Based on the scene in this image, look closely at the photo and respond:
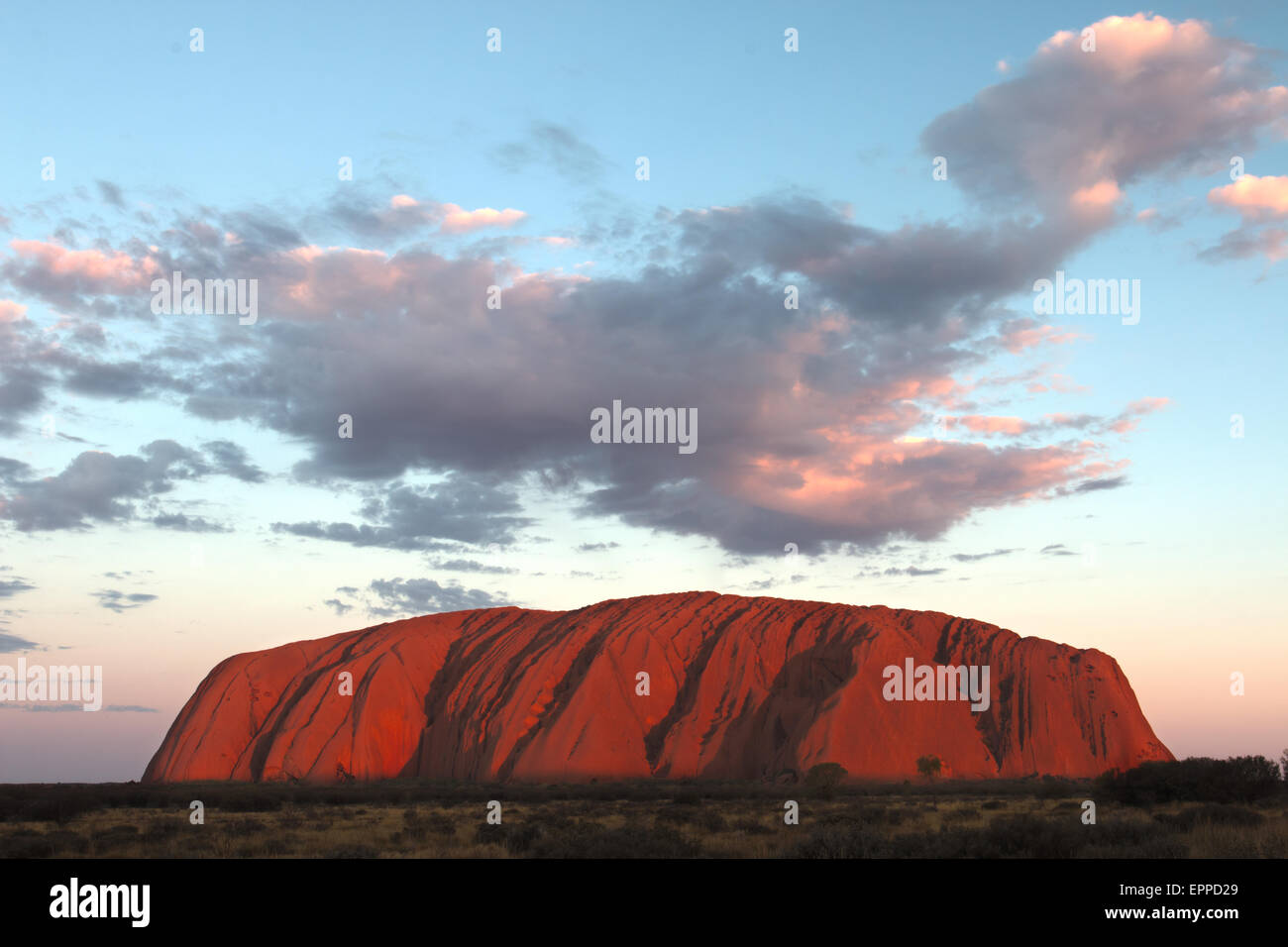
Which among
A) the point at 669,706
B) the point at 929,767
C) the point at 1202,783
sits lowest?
the point at 929,767

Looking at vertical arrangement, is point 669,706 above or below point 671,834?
below

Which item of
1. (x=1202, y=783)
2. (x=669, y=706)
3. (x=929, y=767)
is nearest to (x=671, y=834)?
(x=1202, y=783)

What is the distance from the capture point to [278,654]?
100 meters

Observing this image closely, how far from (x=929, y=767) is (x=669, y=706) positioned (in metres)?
23.6

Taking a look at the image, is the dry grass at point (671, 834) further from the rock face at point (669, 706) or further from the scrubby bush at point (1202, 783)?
the rock face at point (669, 706)

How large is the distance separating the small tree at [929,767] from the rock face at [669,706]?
2043 millimetres

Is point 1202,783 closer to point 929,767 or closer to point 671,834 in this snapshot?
point 671,834

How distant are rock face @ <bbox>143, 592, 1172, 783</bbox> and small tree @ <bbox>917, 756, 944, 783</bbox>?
6.70 ft

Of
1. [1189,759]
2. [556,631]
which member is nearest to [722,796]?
[1189,759]

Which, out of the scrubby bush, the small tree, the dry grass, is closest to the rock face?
the small tree

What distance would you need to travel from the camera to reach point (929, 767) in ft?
240
